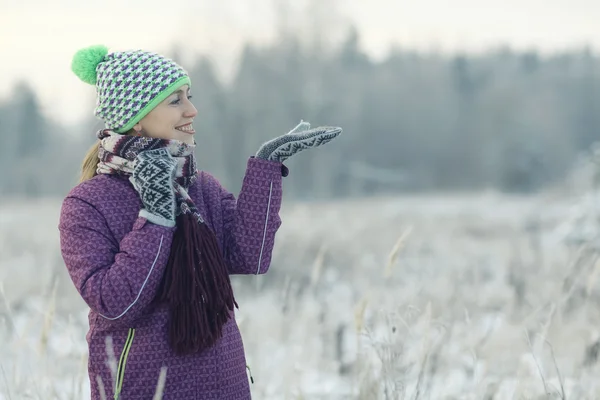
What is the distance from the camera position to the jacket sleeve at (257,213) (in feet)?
7.36

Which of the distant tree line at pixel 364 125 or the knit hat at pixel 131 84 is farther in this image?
the distant tree line at pixel 364 125

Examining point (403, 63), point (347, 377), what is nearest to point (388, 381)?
point (347, 377)

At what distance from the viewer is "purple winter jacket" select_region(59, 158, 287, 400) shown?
2.01m

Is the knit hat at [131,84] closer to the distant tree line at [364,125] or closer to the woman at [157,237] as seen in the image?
the woman at [157,237]

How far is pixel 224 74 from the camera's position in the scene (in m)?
28.7

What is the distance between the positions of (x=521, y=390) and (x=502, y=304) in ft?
13.2

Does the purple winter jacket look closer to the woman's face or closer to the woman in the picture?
the woman

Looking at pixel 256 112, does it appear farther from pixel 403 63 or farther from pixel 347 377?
pixel 347 377

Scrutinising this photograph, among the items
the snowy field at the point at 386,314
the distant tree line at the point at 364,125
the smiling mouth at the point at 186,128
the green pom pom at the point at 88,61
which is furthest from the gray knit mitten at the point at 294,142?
the distant tree line at the point at 364,125

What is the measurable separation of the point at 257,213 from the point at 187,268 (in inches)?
10.8

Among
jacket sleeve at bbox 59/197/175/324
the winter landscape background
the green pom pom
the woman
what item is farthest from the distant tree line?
jacket sleeve at bbox 59/197/175/324

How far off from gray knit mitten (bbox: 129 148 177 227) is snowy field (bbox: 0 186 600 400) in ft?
2.33

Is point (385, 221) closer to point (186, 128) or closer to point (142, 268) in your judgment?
point (186, 128)

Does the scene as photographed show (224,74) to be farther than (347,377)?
Yes
